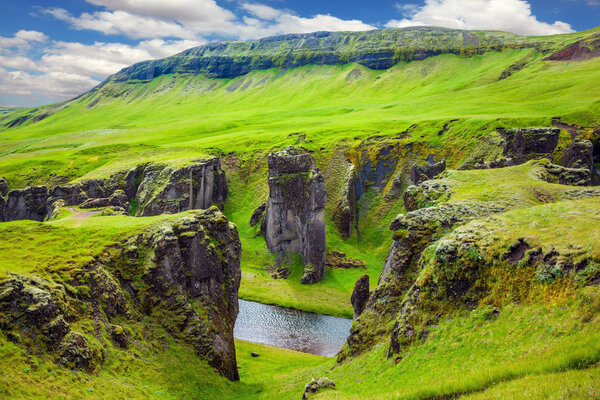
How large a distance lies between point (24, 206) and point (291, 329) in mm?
91606

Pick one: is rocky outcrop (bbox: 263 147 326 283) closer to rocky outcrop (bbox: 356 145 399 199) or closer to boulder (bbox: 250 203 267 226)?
boulder (bbox: 250 203 267 226)

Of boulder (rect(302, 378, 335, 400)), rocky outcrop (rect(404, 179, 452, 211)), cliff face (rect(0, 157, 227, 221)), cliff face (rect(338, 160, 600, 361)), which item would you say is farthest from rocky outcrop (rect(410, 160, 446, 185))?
boulder (rect(302, 378, 335, 400))

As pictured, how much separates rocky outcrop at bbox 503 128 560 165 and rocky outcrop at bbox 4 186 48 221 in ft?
451

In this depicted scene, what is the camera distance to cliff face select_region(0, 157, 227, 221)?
357 ft

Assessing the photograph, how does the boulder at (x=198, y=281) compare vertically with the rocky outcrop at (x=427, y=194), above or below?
below

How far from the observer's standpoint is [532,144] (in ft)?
319

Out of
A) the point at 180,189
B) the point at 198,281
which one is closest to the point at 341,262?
the point at 180,189

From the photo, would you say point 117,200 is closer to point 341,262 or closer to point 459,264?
point 341,262

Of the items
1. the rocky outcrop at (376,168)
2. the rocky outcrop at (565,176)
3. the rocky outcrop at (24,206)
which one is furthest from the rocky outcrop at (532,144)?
the rocky outcrop at (24,206)

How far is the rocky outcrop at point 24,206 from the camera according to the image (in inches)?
4291

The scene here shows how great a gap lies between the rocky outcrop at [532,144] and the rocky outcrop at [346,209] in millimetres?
46950

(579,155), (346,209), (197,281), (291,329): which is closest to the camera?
(197,281)

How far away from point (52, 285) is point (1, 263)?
5.65 m

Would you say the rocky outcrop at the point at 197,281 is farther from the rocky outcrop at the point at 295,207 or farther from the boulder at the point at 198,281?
the rocky outcrop at the point at 295,207
